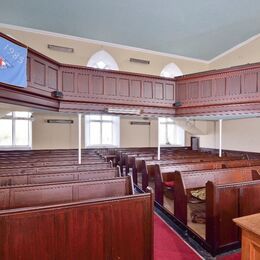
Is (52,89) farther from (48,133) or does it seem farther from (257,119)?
(257,119)

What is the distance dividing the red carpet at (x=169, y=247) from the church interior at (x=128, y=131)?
2cm

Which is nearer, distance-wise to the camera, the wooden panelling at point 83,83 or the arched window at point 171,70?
the wooden panelling at point 83,83

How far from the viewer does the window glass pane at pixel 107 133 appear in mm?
8977

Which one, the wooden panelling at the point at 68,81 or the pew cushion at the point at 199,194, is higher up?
the wooden panelling at the point at 68,81

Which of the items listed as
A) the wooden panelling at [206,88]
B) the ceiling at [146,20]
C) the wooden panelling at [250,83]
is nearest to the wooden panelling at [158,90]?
the wooden panelling at [206,88]

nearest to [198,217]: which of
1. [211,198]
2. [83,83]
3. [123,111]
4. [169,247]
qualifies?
[169,247]

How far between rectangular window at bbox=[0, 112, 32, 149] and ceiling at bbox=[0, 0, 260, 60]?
3.15 m

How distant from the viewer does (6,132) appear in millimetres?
7625

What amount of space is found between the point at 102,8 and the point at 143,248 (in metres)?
6.47

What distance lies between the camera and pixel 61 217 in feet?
5.31

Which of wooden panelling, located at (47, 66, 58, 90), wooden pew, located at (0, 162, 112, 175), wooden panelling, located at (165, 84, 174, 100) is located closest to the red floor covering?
wooden pew, located at (0, 162, 112, 175)

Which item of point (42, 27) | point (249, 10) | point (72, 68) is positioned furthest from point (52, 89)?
point (249, 10)

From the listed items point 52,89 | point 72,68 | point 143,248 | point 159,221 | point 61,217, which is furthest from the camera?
point 72,68

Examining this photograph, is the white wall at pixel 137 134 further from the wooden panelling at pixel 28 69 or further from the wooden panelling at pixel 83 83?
the wooden panelling at pixel 28 69
